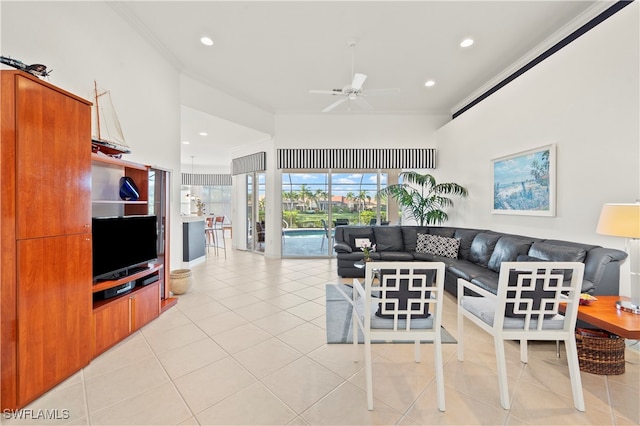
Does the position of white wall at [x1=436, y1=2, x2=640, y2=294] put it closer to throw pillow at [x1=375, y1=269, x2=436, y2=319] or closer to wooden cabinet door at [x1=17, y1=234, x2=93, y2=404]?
throw pillow at [x1=375, y1=269, x2=436, y2=319]

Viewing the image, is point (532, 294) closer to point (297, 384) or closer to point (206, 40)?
point (297, 384)

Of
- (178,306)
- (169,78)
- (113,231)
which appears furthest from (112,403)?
(169,78)

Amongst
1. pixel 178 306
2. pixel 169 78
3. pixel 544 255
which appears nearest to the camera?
pixel 544 255

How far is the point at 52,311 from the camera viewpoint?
190cm

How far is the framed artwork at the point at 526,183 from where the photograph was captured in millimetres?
3340

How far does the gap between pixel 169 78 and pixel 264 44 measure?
157cm

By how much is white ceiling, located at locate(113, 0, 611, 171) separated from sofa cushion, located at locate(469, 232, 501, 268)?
2678 mm

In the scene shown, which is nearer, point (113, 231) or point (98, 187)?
point (113, 231)

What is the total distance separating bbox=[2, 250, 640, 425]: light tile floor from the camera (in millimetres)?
1675

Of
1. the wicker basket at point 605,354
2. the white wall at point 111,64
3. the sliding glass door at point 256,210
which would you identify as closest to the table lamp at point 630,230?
the wicker basket at point 605,354

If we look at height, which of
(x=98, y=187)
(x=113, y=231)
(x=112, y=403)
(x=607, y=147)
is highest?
(x=607, y=147)

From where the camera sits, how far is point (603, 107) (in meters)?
2.73

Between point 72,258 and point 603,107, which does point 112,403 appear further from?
point 603,107

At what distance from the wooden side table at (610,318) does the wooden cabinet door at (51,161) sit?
3821mm
